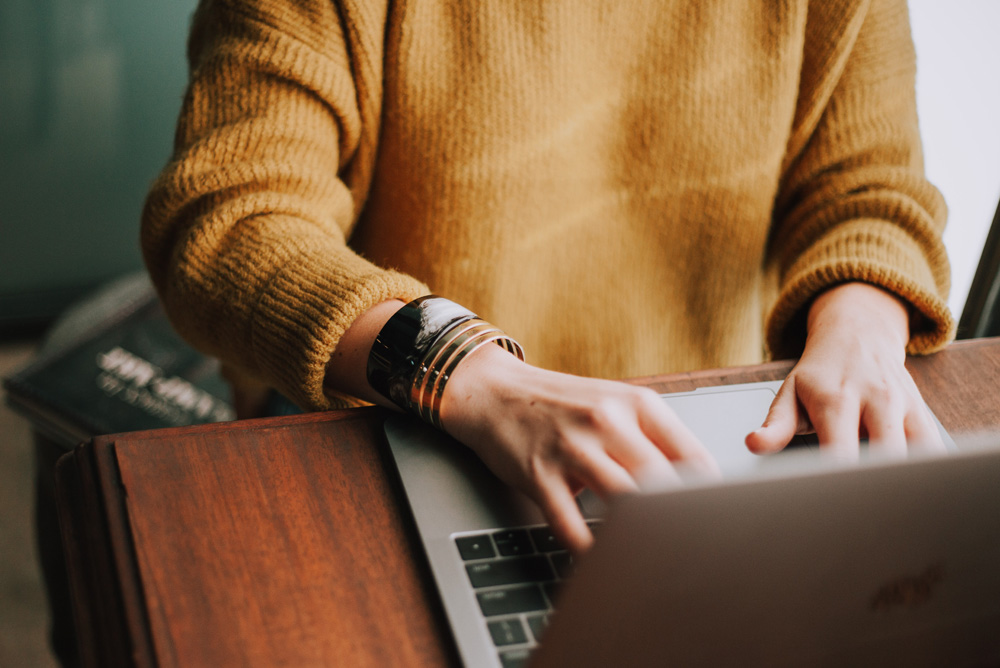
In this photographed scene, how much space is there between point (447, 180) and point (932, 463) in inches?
19.2

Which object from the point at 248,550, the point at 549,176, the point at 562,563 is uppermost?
the point at 549,176

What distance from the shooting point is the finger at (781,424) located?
455 millimetres

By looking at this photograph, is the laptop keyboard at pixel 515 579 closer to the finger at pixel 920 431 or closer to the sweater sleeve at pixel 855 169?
the finger at pixel 920 431

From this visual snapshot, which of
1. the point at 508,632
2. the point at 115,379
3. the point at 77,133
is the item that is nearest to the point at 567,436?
the point at 508,632

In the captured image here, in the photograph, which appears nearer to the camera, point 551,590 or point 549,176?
Answer: point 551,590

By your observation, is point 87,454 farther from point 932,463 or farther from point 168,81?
point 168,81

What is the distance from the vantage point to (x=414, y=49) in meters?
0.63

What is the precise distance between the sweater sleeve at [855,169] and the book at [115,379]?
898mm

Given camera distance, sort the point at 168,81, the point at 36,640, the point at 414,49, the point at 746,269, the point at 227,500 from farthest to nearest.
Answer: the point at 168,81 → the point at 36,640 → the point at 746,269 → the point at 414,49 → the point at 227,500

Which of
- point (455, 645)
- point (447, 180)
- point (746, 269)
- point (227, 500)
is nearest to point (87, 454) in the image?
point (227, 500)

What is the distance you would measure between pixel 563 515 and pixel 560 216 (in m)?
0.41

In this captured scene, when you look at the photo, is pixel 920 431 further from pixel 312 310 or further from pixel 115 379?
pixel 115 379

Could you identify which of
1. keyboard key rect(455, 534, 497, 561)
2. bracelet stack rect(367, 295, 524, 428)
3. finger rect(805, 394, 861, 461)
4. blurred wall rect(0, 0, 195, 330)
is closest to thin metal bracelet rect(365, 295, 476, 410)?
bracelet stack rect(367, 295, 524, 428)

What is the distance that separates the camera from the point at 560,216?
741mm
